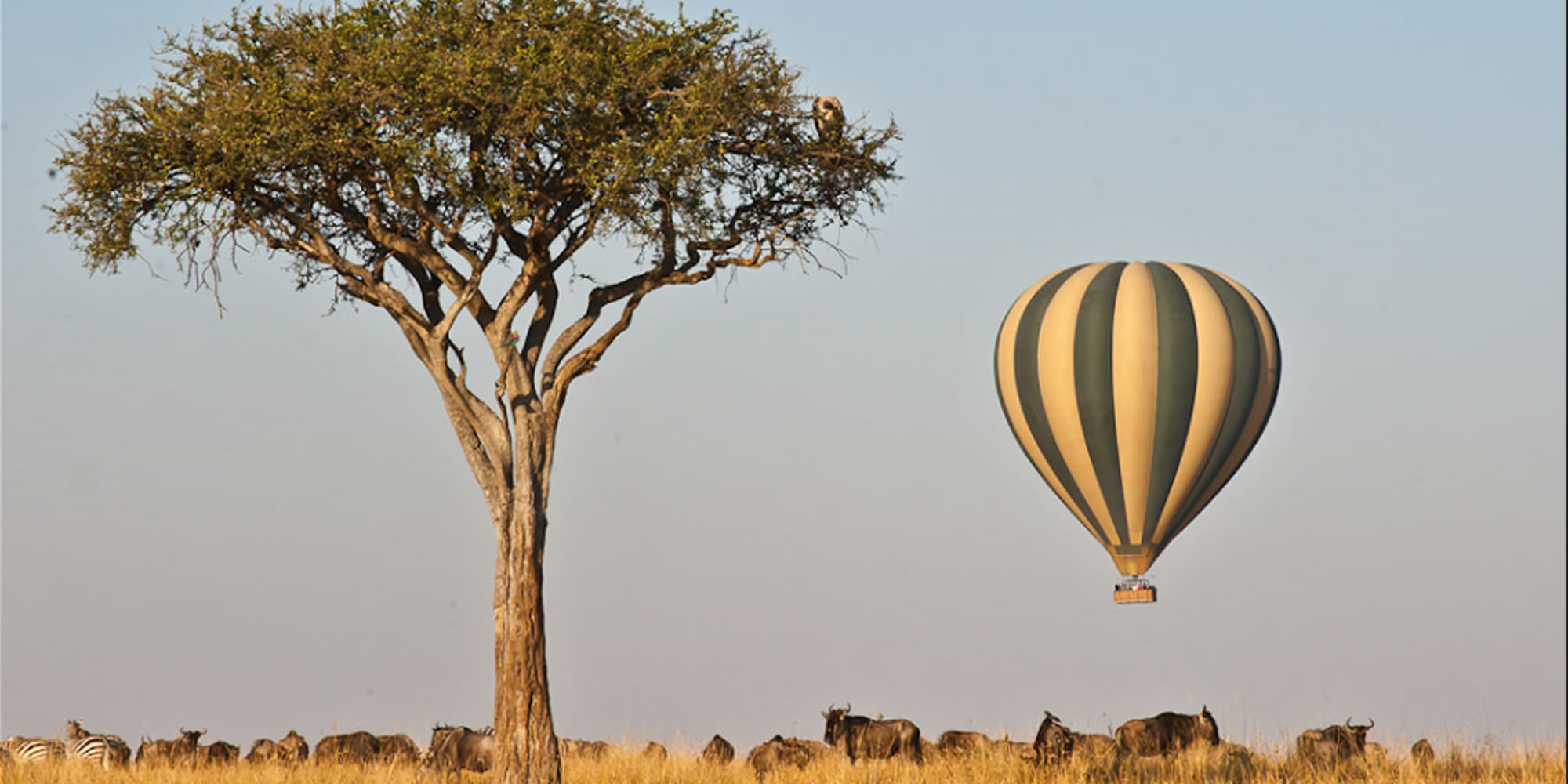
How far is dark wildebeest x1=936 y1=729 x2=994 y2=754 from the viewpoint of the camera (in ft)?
112

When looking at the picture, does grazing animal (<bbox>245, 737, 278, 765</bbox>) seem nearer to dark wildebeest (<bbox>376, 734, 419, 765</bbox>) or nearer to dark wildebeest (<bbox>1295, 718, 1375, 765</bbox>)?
dark wildebeest (<bbox>376, 734, 419, 765</bbox>)

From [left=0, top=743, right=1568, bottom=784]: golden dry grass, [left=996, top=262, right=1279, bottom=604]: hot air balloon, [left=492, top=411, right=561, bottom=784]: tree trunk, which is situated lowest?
[left=0, top=743, right=1568, bottom=784]: golden dry grass

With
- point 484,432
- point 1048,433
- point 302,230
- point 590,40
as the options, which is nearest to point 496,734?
point 484,432

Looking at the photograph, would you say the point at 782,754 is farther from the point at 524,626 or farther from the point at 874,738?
the point at 524,626

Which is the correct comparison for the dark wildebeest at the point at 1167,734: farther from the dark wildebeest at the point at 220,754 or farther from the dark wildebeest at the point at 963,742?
the dark wildebeest at the point at 220,754

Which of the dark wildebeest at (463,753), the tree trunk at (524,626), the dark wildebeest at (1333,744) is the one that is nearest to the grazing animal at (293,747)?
the dark wildebeest at (463,753)

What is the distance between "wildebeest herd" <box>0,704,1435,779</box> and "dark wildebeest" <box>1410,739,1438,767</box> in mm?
31

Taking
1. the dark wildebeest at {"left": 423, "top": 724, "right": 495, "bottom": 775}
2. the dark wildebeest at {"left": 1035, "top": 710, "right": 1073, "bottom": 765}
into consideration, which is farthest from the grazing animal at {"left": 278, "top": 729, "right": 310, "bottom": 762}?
the dark wildebeest at {"left": 1035, "top": 710, "right": 1073, "bottom": 765}

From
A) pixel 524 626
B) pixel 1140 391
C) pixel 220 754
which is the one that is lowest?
pixel 220 754

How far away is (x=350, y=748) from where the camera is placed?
113 feet

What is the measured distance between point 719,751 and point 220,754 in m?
9.68

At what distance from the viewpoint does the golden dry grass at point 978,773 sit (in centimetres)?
2991

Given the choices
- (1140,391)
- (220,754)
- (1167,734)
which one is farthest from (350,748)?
(1140,391)

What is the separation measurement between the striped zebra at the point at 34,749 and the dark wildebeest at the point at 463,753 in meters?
7.40
